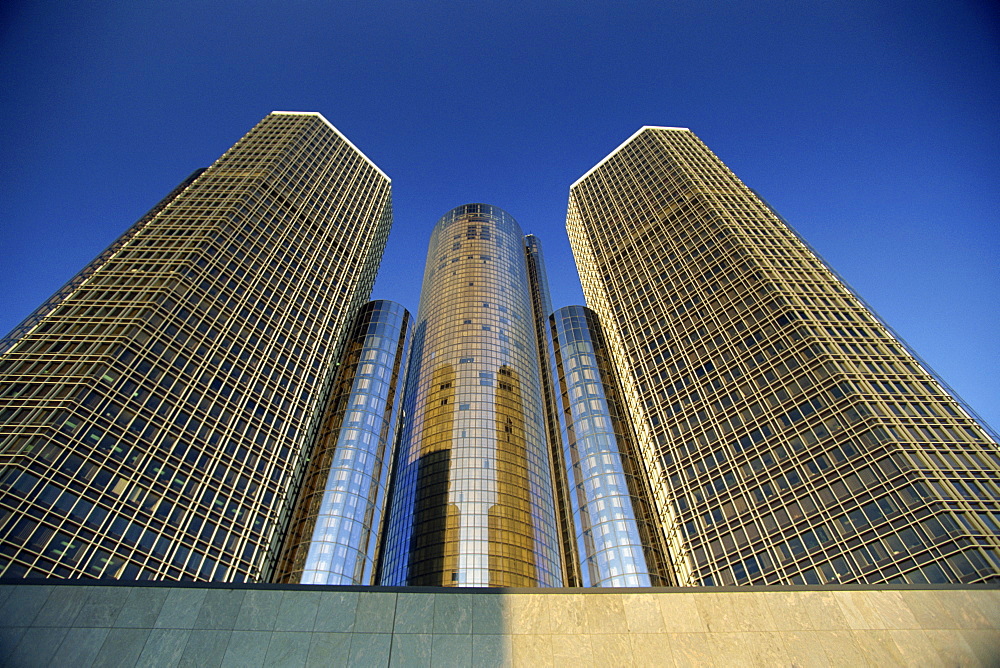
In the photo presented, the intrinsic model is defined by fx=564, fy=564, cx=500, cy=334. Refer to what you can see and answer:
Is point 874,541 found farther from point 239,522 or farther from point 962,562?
point 239,522

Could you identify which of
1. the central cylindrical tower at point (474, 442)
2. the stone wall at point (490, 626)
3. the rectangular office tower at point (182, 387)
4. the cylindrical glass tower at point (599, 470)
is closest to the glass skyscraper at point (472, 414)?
the rectangular office tower at point (182, 387)

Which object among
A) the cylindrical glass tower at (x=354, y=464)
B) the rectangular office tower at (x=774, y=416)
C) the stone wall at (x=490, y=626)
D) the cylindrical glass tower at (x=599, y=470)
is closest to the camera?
the stone wall at (x=490, y=626)

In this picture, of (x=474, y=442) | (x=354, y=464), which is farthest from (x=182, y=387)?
(x=474, y=442)

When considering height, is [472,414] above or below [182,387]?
above

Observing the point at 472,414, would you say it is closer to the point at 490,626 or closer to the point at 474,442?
the point at 474,442

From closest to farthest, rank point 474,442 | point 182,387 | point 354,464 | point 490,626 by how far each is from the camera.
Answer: point 490,626, point 182,387, point 354,464, point 474,442

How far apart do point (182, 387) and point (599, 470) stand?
64048mm

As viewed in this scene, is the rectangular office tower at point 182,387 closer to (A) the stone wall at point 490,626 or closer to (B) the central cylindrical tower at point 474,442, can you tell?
(A) the stone wall at point 490,626

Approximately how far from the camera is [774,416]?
233 ft

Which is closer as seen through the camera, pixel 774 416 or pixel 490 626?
pixel 490 626

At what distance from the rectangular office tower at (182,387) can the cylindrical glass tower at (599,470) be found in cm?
4518

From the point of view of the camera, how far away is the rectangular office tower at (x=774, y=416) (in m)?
54.8

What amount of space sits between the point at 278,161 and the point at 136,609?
9935 centimetres

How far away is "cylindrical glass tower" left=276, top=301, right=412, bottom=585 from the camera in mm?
75875
